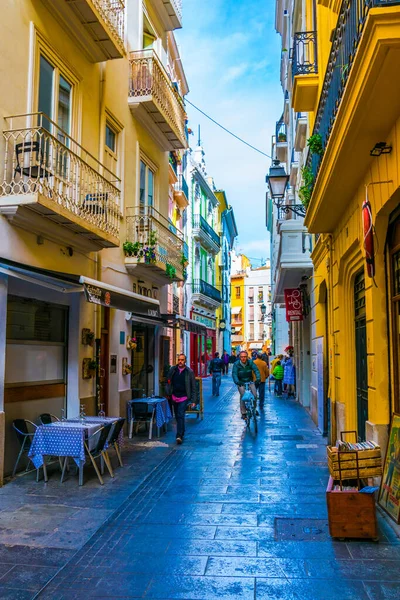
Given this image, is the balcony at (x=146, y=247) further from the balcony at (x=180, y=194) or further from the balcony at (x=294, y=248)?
the balcony at (x=180, y=194)

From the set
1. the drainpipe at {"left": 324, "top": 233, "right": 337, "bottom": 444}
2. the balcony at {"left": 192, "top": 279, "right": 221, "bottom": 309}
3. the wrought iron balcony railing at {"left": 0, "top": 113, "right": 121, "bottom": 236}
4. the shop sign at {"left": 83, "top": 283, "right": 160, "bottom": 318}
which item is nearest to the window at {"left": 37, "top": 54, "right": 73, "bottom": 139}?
the wrought iron balcony railing at {"left": 0, "top": 113, "right": 121, "bottom": 236}

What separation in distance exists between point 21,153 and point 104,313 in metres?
4.44

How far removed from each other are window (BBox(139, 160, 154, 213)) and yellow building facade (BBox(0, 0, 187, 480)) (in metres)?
0.06

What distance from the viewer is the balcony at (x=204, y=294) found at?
1346 inches

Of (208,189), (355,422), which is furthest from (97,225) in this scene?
(208,189)

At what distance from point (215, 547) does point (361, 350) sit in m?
4.53

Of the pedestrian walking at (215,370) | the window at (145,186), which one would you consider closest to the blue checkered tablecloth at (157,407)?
the window at (145,186)

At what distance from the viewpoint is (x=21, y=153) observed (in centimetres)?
791

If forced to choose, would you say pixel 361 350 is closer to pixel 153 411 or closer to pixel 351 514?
pixel 351 514

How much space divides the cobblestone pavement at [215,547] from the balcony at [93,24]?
770cm

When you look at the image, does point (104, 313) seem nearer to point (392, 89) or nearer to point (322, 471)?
point (322, 471)

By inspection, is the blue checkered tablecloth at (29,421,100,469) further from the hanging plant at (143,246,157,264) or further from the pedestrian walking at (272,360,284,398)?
the pedestrian walking at (272,360,284,398)

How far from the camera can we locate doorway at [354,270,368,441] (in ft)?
27.4

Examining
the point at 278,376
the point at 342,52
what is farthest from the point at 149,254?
the point at 278,376
